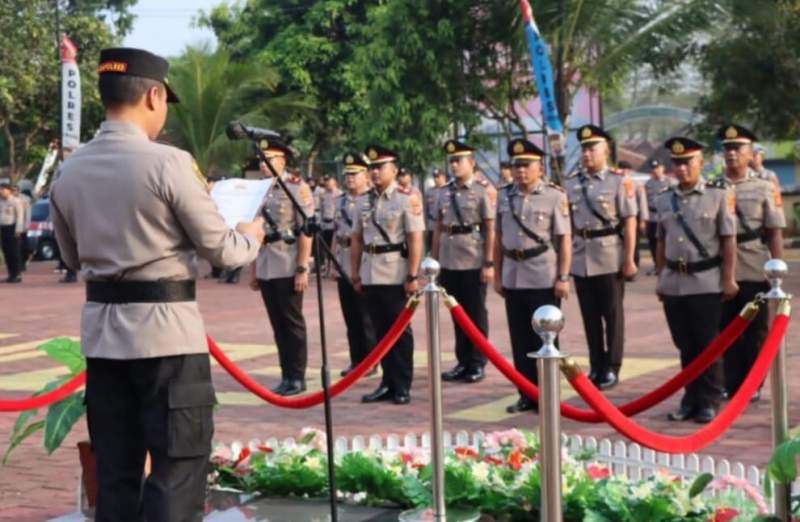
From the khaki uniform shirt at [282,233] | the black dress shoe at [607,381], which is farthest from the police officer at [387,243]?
the black dress shoe at [607,381]

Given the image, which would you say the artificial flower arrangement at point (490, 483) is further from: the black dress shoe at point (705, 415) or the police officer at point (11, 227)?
the police officer at point (11, 227)

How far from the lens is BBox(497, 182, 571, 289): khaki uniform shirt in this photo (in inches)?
382

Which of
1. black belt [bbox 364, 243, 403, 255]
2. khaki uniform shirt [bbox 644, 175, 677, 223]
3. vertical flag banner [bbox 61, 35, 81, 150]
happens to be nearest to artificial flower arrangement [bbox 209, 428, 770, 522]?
black belt [bbox 364, 243, 403, 255]

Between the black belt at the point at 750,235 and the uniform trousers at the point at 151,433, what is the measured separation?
18.5 feet

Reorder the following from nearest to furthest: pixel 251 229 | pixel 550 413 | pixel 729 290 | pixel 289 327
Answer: pixel 550 413, pixel 251 229, pixel 729 290, pixel 289 327

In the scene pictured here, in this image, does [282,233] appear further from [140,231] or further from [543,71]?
[543,71]

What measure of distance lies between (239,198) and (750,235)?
5355 mm

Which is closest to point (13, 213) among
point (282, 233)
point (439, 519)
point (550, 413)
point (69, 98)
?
point (69, 98)

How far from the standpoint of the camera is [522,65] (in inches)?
1022

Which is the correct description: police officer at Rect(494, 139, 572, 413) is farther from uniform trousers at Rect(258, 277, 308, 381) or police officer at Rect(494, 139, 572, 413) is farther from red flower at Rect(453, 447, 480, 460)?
red flower at Rect(453, 447, 480, 460)

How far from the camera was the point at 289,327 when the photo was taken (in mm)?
10484

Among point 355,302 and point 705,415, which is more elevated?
point 355,302

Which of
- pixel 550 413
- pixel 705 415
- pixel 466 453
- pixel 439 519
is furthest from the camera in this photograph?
pixel 705 415

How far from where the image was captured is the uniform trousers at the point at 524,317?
31.3 feet
